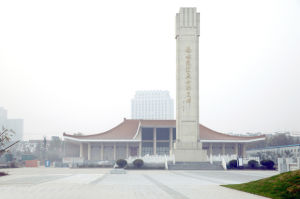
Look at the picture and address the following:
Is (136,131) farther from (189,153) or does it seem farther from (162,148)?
(189,153)

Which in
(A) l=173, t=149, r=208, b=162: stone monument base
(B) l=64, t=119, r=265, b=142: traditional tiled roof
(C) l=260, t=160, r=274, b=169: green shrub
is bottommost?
(C) l=260, t=160, r=274, b=169: green shrub

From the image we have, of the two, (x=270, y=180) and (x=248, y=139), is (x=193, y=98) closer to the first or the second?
(x=248, y=139)

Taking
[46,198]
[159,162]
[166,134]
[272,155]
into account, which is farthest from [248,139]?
[46,198]

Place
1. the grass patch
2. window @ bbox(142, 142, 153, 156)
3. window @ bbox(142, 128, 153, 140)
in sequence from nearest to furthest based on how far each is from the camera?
the grass patch < window @ bbox(142, 142, 153, 156) < window @ bbox(142, 128, 153, 140)

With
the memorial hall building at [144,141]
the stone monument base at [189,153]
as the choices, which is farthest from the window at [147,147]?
the stone monument base at [189,153]

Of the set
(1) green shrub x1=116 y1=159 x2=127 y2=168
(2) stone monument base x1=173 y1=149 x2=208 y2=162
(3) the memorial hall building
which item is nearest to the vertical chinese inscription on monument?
(2) stone monument base x1=173 y1=149 x2=208 y2=162

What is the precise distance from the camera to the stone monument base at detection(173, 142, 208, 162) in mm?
51844

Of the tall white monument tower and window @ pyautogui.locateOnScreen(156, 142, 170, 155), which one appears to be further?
window @ pyautogui.locateOnScreen(156, 142, 170, 155)

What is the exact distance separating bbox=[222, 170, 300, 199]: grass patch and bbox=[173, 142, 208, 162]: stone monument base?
33619mm

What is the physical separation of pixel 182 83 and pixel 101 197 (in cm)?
3845

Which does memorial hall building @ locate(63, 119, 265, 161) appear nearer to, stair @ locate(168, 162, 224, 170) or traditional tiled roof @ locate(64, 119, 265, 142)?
traditional tiled roof @ locate(64, 119, 265, 142)

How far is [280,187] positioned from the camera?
15.6 m

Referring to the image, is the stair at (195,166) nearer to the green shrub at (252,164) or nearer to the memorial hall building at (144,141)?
the green shrub at (252,164)

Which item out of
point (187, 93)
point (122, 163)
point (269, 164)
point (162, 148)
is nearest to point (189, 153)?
point (187, 93)
